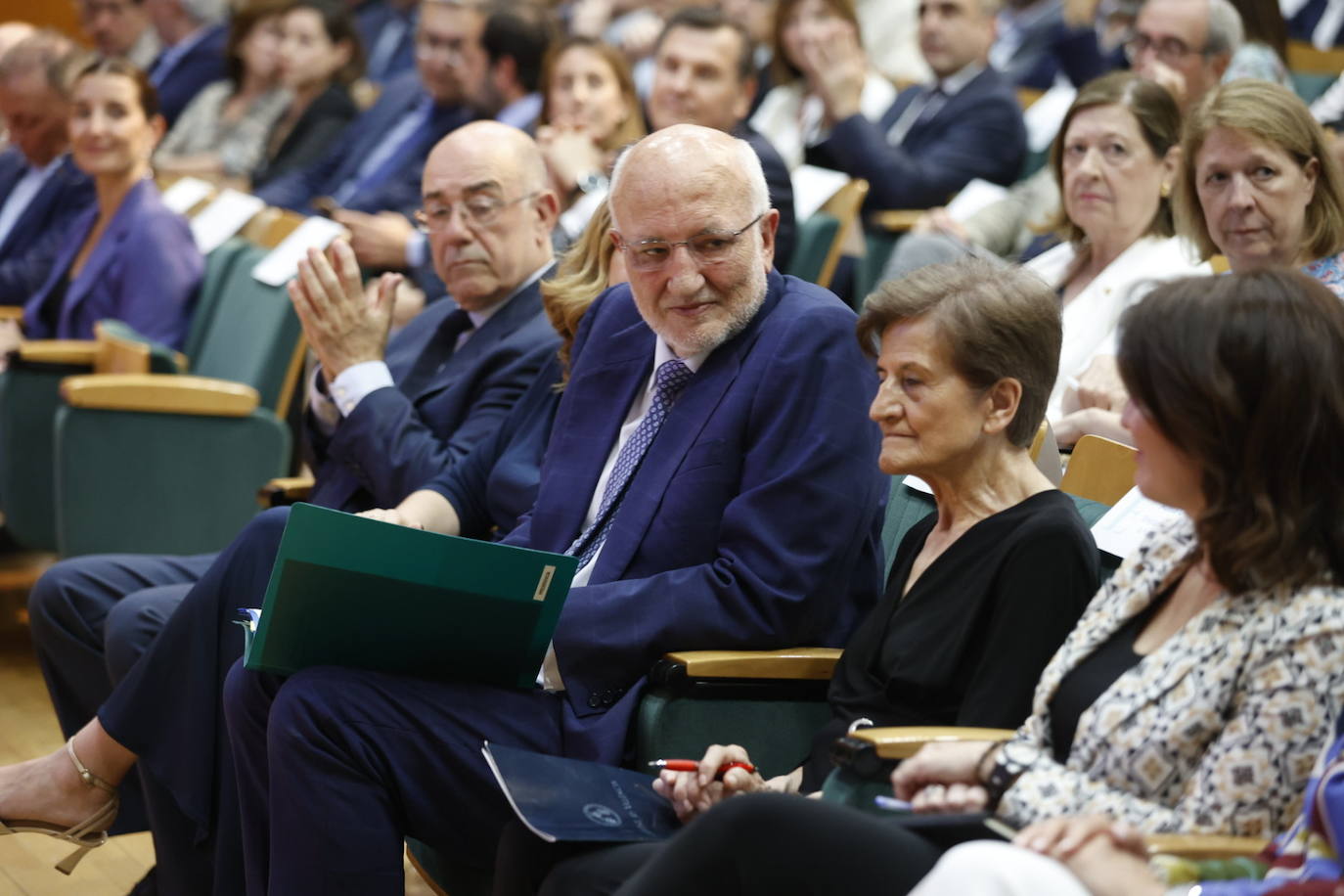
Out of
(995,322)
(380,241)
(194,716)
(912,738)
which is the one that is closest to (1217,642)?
(912,738)

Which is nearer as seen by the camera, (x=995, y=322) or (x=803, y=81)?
(x=995, y=322)

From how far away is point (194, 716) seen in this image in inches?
93.4

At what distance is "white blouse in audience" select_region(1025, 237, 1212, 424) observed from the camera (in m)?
2.88

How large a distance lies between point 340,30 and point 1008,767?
5.27m

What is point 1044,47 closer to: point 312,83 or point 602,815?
point 312,83

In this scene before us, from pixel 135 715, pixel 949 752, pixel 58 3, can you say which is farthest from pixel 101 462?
pixel 58 3

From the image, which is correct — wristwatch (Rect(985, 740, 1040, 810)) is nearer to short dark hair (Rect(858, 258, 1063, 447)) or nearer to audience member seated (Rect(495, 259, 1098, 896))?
audience member seated (Rect(495, 259, 1098, 896))

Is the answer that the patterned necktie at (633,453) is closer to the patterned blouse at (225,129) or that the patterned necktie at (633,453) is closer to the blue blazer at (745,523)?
the blue blazer at (745,523)

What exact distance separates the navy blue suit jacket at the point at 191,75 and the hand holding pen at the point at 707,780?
6041mm

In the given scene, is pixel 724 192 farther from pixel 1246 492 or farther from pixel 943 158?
pixel 943 158

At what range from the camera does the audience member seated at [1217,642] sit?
144cm

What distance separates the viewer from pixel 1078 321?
9.65 ft

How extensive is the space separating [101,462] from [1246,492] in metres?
2.94

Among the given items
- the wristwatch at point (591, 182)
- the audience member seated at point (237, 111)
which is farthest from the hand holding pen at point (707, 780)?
the audience member seated at point (237, 111)
